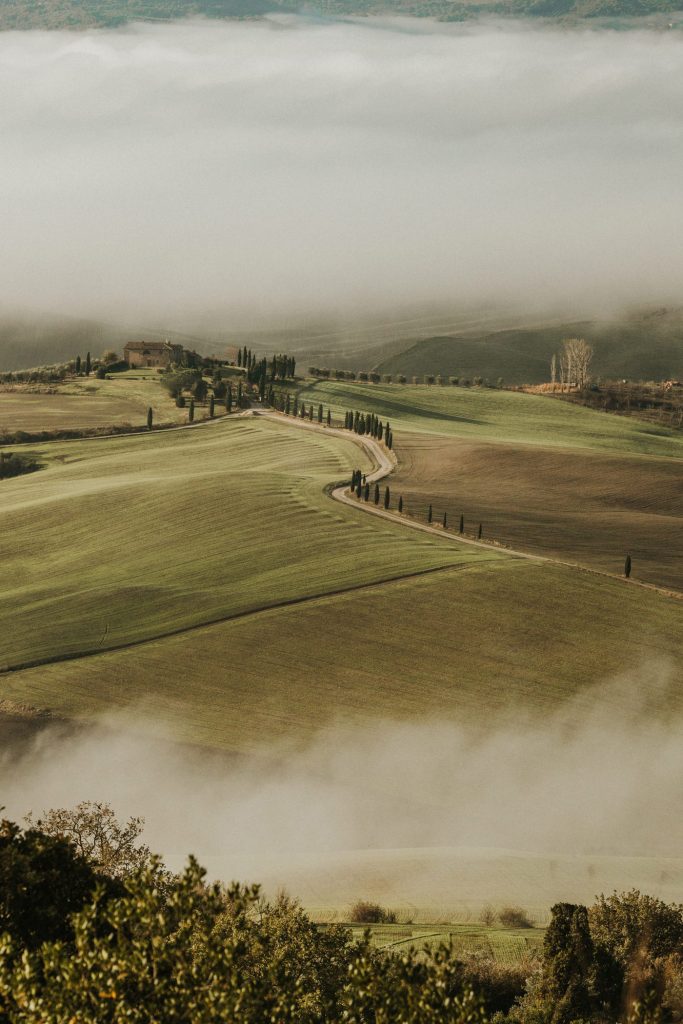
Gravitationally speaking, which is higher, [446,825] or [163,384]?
[163,384]

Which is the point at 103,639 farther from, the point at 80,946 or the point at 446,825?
the point at 80,946

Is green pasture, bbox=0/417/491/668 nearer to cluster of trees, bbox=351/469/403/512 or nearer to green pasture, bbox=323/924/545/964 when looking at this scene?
cluster of trees, bbox=351/469/403/512

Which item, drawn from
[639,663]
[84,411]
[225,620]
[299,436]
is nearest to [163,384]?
[84,411]

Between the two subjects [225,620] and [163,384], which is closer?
[225,620]

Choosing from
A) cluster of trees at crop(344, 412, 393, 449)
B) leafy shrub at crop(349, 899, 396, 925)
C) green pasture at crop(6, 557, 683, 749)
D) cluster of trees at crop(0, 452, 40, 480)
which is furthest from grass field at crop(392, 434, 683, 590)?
leafy shrub at crop(349, 899, 396, 925)

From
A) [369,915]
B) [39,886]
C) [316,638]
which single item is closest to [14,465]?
[316,638]
